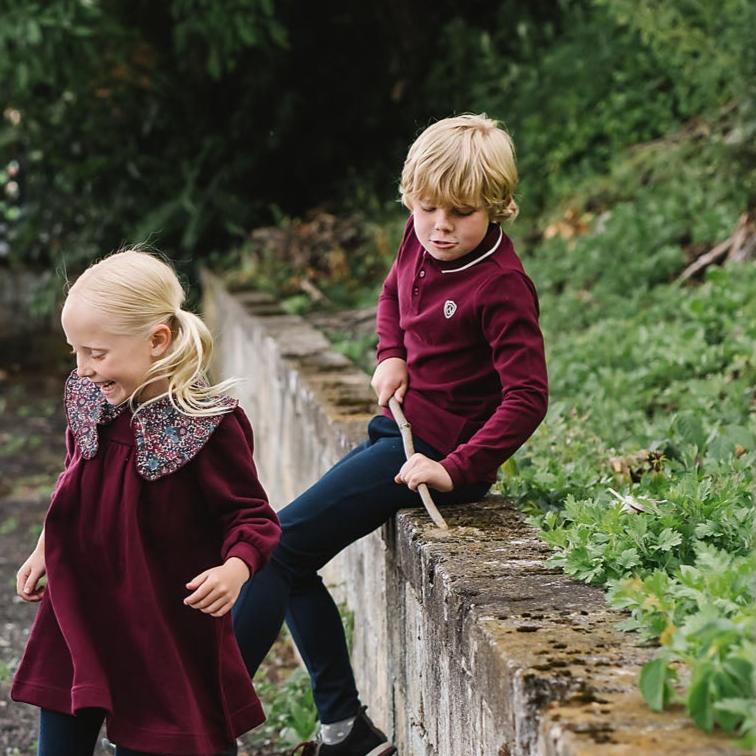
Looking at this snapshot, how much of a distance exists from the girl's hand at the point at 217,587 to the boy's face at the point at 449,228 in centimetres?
89

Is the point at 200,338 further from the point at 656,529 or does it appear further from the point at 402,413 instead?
the point at 656,529

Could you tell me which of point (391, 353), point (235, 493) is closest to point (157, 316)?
point (235, 493)

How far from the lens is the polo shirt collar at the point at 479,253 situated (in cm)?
290

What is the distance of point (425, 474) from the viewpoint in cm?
282

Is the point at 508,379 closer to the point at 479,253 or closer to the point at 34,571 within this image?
the point at 479,253

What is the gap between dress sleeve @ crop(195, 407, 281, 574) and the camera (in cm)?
245

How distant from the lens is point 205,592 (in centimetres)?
236

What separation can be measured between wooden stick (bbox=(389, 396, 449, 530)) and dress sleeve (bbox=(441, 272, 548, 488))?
8cm

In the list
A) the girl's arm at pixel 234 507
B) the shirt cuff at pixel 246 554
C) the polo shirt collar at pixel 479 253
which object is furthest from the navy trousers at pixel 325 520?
the shirt cuff at pixel 246 554

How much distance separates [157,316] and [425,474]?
70 centimetres

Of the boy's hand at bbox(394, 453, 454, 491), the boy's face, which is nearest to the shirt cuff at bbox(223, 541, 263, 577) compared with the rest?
the boy's hand at bbox(394, 453, 454, 491)

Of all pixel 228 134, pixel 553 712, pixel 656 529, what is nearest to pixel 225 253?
pixel 228 134

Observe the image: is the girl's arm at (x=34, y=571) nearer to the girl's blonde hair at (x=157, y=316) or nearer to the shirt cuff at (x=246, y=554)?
the girl's blonde hair at (x=157, y=316)

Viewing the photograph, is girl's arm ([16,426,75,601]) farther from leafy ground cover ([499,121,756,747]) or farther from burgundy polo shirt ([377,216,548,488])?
leafy ground cover ([499,121,756,747])
